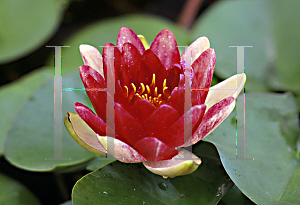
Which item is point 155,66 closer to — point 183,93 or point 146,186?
point 183,93

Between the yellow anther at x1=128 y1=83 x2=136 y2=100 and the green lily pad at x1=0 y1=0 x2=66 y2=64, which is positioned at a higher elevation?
the green lily pad at x1=0 y1=0 x2=66 y2=64

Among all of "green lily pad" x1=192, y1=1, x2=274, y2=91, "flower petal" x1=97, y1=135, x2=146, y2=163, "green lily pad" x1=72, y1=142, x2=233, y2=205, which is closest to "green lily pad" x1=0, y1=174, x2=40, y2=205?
"green lily pad" x1=72, y1=142, x2=233, y2=205

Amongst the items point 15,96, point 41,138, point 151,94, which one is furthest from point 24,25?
point 151,94

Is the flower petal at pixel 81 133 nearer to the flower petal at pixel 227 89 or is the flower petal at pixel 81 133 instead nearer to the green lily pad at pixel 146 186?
the green lily pad at pixel 146 186

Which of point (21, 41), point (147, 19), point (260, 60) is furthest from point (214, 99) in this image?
point (21, 41)

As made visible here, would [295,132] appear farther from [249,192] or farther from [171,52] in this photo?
[171,52]

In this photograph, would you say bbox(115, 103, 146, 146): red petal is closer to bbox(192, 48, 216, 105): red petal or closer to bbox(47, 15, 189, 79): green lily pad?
bbox(192, 48, 216, 105): red petal

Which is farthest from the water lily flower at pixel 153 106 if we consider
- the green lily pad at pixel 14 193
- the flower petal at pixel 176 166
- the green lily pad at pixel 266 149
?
the green lily pad at pixel 14 193
